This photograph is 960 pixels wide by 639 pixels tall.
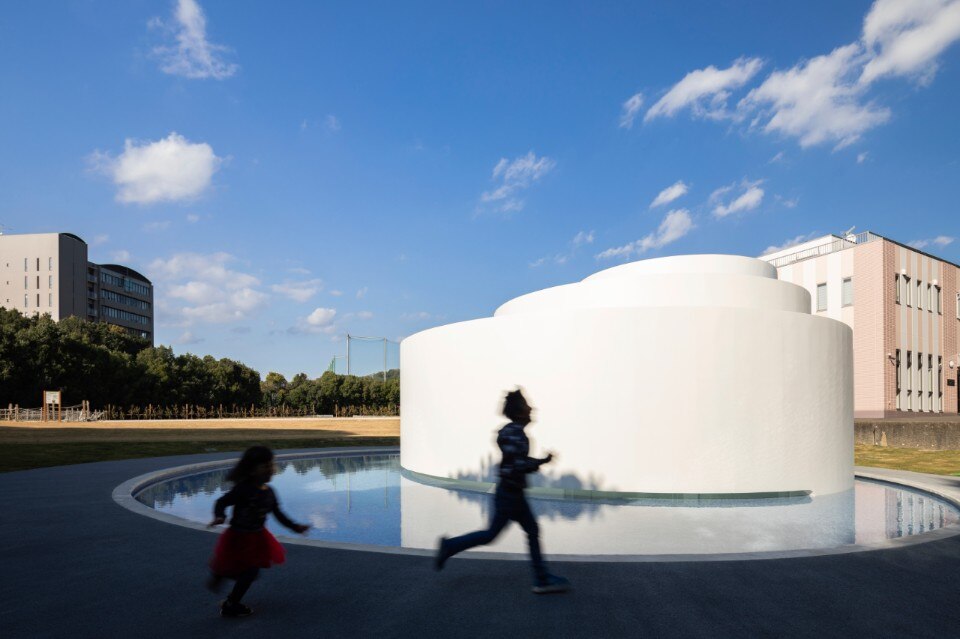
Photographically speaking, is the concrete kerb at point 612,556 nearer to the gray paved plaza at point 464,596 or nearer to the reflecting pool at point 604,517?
the gray paved plaza at point 464,596

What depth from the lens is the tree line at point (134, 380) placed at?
51500mm

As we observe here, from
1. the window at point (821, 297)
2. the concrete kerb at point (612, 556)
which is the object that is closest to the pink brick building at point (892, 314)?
the window at point (821, 297)

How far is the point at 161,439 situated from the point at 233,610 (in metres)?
26.0

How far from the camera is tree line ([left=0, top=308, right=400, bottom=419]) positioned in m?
51.5

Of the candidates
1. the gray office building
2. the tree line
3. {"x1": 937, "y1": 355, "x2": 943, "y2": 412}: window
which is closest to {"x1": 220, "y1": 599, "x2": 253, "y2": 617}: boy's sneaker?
{"x1": 937, "y1": 355, "x2": 943, "y2": 412}: window

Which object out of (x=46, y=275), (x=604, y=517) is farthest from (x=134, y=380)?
(x=604, y=517)

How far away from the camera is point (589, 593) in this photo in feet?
17.2

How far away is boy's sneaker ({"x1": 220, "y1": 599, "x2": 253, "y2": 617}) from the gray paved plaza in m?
0.07

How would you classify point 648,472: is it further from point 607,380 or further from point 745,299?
point 745,299

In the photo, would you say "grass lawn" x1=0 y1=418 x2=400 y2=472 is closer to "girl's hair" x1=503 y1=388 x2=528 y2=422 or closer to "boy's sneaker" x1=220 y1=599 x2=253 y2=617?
"boy's sneaker" x1=220 y1=599 x2=253 y2=617

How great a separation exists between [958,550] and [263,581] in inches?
315

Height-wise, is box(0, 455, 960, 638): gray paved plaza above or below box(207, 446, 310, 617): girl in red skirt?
below

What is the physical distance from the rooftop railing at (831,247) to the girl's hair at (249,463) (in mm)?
39099

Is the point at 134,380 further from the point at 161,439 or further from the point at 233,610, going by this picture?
the point at 233,610
